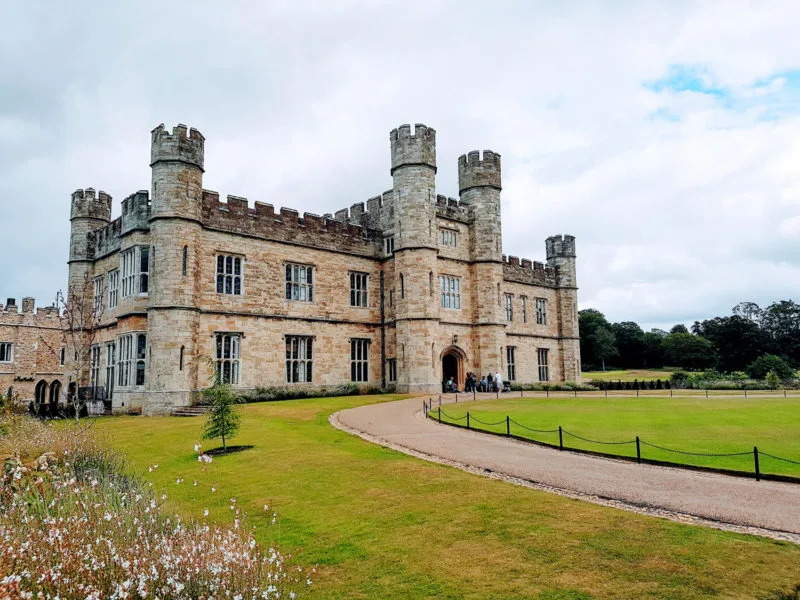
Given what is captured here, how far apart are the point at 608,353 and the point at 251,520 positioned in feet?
286

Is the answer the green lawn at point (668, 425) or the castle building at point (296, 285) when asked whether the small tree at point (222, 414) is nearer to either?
the castle building at point (296, 285)

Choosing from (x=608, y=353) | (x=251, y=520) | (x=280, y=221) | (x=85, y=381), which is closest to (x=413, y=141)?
(x=280, y=221)

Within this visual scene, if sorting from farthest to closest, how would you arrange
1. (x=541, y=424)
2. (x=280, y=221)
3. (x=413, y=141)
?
(x=413, y=141), (x=280, y=221), (x=541, y=424)

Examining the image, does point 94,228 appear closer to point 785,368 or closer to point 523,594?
point 523,594

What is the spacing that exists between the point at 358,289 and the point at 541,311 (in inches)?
673

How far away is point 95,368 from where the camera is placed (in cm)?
2822

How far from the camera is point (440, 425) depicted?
58.2 feet

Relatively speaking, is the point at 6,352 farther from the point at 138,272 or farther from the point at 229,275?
the point at 229,275

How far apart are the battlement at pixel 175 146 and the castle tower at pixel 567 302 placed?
29209 millimetres

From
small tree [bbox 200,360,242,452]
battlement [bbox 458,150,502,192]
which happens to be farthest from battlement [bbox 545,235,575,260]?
small tree [bbox 200,360,242,452]

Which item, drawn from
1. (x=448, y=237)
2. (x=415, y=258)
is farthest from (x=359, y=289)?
(x=448, y=237)

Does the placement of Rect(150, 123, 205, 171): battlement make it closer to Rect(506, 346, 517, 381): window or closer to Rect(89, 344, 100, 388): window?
Rect(89, 344, 100, 388): window

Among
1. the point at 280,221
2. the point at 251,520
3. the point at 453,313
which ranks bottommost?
the point at 251,520

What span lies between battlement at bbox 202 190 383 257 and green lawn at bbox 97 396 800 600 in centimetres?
1689
